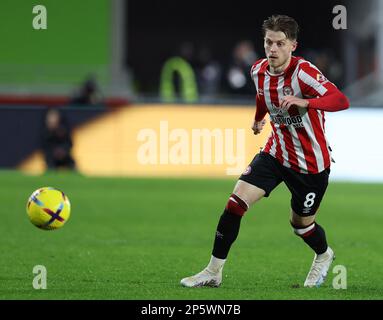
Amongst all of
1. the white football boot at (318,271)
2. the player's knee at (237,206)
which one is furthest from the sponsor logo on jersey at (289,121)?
the white football boot at (318,271)

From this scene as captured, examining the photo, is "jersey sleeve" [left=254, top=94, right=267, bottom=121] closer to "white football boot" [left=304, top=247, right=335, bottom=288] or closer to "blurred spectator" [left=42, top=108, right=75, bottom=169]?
"white football boot" [left=304, top=247, right=335, bottom=288]

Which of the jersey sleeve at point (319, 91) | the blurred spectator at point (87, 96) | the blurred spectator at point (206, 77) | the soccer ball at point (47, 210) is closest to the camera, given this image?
the jersey sleeve at point (319, 91)

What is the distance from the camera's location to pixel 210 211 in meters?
14.8

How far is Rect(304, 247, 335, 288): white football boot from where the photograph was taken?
8578 millimetres

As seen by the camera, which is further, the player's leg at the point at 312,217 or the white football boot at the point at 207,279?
the player's leg at the point at 312,217

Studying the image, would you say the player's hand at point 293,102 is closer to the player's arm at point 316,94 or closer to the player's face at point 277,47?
the player's arm at point 316,94

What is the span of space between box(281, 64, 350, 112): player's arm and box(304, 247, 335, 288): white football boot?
4.68 feet

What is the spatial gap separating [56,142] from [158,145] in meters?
1.91

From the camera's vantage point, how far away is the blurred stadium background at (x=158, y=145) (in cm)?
959

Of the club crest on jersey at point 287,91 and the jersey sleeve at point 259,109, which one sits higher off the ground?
the club crest on jersey at point 287,91

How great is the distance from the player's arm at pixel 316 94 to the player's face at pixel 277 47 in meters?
0.18
